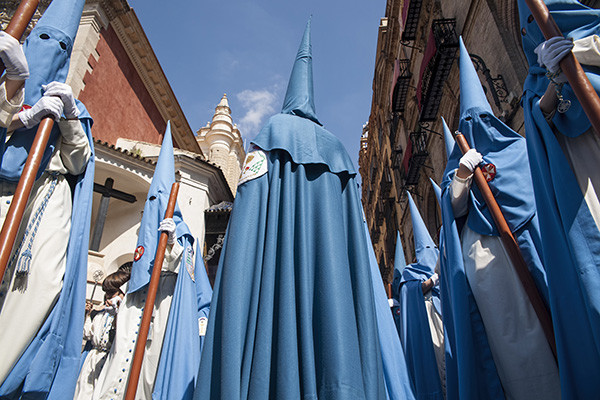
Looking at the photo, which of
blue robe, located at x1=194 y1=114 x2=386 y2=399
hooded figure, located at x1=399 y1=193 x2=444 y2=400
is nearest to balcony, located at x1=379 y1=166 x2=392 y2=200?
hooded figure, located at x1=399 y1=193 x2=444 y2=400

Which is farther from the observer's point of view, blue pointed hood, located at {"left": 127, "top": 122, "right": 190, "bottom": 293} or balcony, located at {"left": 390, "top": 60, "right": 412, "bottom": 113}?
balcony, located at {"left": 390, "top": 60, "right": 412, "bottom": 113}

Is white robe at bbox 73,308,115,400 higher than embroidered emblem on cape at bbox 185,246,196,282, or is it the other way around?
embroidered emblem on cape at bbox 185,246,196,282

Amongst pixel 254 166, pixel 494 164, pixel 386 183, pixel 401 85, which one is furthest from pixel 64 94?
pixel 386 183

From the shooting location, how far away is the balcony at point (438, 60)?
33.2 feet

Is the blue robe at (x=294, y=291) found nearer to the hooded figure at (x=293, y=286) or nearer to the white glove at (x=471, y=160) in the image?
the hooded figure at (x=293, y=286)

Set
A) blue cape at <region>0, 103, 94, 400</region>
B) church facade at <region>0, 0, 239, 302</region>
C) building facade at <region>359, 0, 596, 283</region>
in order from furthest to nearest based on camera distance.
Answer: church facade at <region>0, 0, 239, 302</region>
building facade at <region>359, 0, 596, 283</region>
blue cape at <region>0, 103, 94, 400</region>

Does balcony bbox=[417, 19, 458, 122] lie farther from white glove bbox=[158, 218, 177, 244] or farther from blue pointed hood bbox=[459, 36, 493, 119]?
white glove bbox=[158, 218, 177, 244]

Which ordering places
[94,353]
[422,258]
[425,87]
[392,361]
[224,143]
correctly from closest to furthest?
[392,361] → [94,353] → [422,258] → [425,87] → [224,143]

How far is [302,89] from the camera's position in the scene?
294 centimetres

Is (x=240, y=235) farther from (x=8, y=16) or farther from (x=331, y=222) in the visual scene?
(x=8, y=16)

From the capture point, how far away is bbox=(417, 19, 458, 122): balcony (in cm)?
1012

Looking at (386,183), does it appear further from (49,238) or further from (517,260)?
(49,238)

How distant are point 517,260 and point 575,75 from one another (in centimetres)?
126

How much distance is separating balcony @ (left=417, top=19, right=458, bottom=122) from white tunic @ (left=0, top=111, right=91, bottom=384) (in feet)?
30.5
